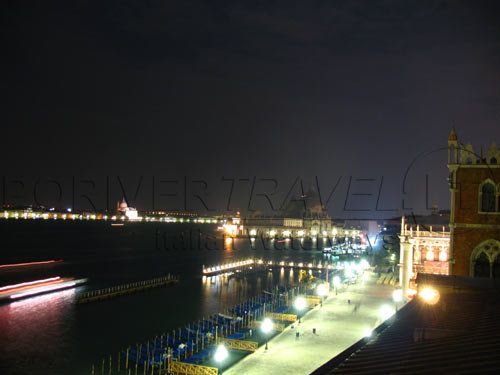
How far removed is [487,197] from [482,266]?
2691 mm

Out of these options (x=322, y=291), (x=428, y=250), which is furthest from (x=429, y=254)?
(x=322, y=291)

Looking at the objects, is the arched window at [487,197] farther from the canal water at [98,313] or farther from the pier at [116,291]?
the pier at [116,291]

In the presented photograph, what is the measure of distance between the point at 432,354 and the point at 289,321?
20.2 meters

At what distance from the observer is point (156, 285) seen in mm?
46344

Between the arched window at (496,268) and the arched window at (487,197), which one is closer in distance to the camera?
the arched window at (496,268)

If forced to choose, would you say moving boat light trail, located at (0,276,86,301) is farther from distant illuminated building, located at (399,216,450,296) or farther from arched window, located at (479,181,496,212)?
arched window, located at (479,181,496,212)

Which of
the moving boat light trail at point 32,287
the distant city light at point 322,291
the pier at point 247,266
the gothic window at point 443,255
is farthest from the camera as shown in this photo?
the pier at point 247,266

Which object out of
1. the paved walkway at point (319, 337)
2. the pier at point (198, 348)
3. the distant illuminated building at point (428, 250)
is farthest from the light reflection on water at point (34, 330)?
the distant illuminated building at point (428, 250)

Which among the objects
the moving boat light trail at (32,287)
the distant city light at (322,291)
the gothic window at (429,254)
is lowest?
the moving boat light trail at (32,287)

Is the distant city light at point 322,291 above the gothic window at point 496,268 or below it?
below

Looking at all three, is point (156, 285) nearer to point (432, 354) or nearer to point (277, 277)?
point (277, 277)

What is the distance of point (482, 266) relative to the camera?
1800 cm

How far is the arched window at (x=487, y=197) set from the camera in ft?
58.6

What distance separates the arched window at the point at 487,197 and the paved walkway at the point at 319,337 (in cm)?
836
